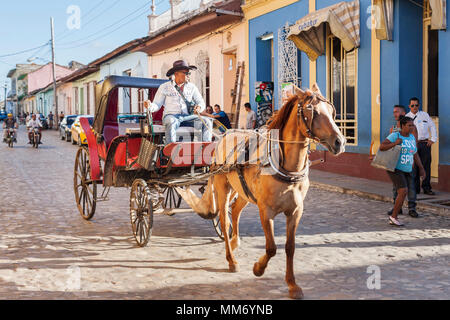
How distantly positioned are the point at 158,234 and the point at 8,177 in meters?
7.40

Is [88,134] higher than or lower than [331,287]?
higher

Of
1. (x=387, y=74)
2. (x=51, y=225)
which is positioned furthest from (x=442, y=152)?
(x=51, y=225)

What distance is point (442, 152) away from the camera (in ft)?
30.7

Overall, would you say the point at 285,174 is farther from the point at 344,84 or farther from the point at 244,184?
the point at 344,84

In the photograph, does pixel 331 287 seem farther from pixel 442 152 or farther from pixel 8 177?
pixel 8 177

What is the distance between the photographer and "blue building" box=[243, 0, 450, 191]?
31.9ft

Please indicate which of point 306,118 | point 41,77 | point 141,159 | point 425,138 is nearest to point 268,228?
point 306,118

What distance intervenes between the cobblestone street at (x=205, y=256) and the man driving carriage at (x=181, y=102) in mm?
1300

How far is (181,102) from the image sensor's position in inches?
248

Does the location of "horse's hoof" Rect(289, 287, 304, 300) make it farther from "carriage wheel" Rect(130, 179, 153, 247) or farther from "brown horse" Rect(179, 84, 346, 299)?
"carriage wheel" Rect(130, 179, 153, 247)

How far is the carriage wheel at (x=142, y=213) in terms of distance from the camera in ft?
18.6

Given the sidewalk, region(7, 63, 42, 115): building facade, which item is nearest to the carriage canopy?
the sidewalk

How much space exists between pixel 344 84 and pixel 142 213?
7778 millimetres
